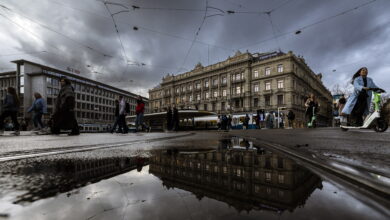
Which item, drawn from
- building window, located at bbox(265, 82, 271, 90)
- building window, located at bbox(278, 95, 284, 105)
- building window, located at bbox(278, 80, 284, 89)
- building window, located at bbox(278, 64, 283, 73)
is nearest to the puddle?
building window, located at bbox(278, 95, 284, 105)

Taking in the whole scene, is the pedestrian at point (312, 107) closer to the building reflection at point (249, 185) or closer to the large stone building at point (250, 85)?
the building reflection at point (249, 185)

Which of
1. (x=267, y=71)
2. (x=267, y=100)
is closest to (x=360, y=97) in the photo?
(x=267, y=100)

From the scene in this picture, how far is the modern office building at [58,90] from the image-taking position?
45438mm

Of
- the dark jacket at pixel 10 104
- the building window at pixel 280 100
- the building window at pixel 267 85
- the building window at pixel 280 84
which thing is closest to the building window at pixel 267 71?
the building window at pixel 267 85

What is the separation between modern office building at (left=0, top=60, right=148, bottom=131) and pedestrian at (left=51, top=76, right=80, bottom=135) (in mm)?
49617

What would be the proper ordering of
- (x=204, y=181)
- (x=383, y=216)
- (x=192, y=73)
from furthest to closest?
(x=192, y=73) < (x=204, y=181) < (x=383, y=216)

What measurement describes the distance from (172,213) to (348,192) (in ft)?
1.68

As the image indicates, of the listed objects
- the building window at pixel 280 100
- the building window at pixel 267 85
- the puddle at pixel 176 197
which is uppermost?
the building window at pixel 267 85

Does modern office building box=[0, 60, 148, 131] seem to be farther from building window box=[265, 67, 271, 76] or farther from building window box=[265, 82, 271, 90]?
building window box=[265, 67, 271, 76]

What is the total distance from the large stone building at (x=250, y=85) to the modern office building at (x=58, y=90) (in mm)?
26280

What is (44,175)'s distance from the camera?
2.52ft

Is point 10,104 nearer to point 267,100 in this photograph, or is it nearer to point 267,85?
point 267,100

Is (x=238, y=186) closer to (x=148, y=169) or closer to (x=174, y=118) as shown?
(x=148, y=169)

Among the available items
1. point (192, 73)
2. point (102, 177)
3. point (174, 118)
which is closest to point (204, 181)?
point (102, 177)
